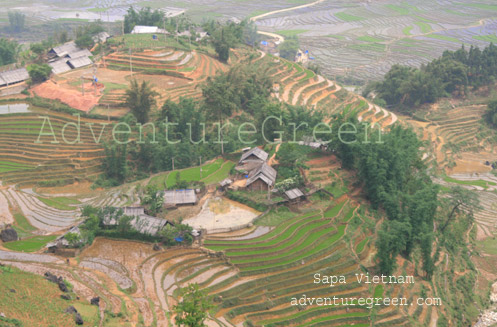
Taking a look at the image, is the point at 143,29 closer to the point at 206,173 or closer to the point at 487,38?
the point at 206,173

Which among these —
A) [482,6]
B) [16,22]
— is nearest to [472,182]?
[482,6]

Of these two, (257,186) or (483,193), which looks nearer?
(257,186)

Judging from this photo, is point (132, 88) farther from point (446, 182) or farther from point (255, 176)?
point (446, 182)

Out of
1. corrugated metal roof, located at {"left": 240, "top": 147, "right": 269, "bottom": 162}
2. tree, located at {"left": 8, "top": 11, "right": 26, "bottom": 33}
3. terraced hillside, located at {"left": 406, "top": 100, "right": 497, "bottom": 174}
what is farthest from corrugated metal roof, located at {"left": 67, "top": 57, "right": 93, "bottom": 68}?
tree, located at {"left": 8, "top": 11, "right": 26, "bottom": 33}

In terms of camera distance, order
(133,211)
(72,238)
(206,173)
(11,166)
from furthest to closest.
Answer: (11,166)
(206,173)
(133,211)
(72,238)

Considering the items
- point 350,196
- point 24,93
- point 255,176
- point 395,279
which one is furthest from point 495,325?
point 24,93

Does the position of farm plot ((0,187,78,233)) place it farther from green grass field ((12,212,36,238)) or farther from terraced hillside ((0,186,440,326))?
terraced hillside ((0,186,440,326))

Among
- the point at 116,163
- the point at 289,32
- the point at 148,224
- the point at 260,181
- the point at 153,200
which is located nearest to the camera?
the point at 148,224
